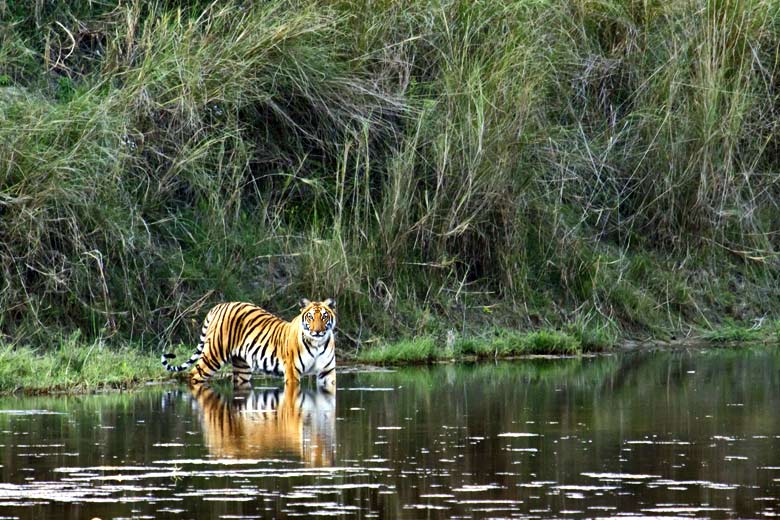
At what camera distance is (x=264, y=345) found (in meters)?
14.4

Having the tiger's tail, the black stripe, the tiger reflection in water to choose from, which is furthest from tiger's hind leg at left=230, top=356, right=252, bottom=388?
the black stripe

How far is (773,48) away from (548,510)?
13898 mm

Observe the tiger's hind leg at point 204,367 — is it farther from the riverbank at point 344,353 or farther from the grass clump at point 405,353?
the grass clump at point 405,353

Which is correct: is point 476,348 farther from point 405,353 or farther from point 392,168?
point 392,168

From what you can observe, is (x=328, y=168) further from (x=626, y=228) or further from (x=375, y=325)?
(x=626, y=228)

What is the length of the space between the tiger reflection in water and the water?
2 cm

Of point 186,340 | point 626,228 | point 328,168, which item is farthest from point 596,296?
point 186,340

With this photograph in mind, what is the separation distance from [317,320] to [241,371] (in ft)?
3.30

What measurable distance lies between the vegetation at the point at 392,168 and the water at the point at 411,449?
1979mm

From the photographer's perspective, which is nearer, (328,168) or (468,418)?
(468,418)

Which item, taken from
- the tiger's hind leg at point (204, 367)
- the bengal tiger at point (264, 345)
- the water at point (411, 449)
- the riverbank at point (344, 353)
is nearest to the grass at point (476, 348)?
the riverbank at point (344, 353)

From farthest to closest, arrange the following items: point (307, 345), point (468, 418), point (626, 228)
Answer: point (626, 228) < point (307, 345) < point (468, 418)

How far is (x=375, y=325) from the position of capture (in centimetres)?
1636

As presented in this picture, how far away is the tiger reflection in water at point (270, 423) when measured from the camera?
10.1m
